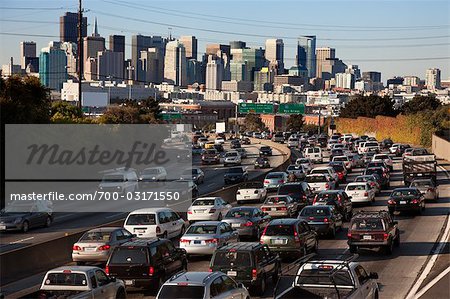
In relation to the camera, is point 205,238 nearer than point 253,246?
No

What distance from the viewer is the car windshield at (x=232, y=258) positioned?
21266mm

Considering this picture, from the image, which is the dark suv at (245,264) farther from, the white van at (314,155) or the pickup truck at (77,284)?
the white van at (314,155)

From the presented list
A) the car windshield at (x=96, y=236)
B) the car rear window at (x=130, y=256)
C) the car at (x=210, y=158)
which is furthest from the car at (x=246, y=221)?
the car at (x=210, y=158)

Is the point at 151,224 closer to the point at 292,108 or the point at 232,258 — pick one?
the point at 232,258

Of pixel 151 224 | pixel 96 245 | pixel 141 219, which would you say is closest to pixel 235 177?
pixel 141 219

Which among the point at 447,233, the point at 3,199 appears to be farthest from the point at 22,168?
the point at 447,233

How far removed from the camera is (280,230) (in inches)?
1054

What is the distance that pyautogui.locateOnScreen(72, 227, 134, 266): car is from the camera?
25953 mm

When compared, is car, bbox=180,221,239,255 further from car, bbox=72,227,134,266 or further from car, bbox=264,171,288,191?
car, bbox=264,171,288,191

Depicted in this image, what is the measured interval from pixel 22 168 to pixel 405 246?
3422 centimetres

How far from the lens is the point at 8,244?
33438 mm

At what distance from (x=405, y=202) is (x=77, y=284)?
23.7m

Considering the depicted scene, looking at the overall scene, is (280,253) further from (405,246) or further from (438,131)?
(438,131)

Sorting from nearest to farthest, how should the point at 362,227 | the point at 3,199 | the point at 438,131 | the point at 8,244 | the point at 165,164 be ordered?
the point at 362,227 < the point at 8,244 < the point at 3,199 < the point at 165,164 < the point at 438,131
